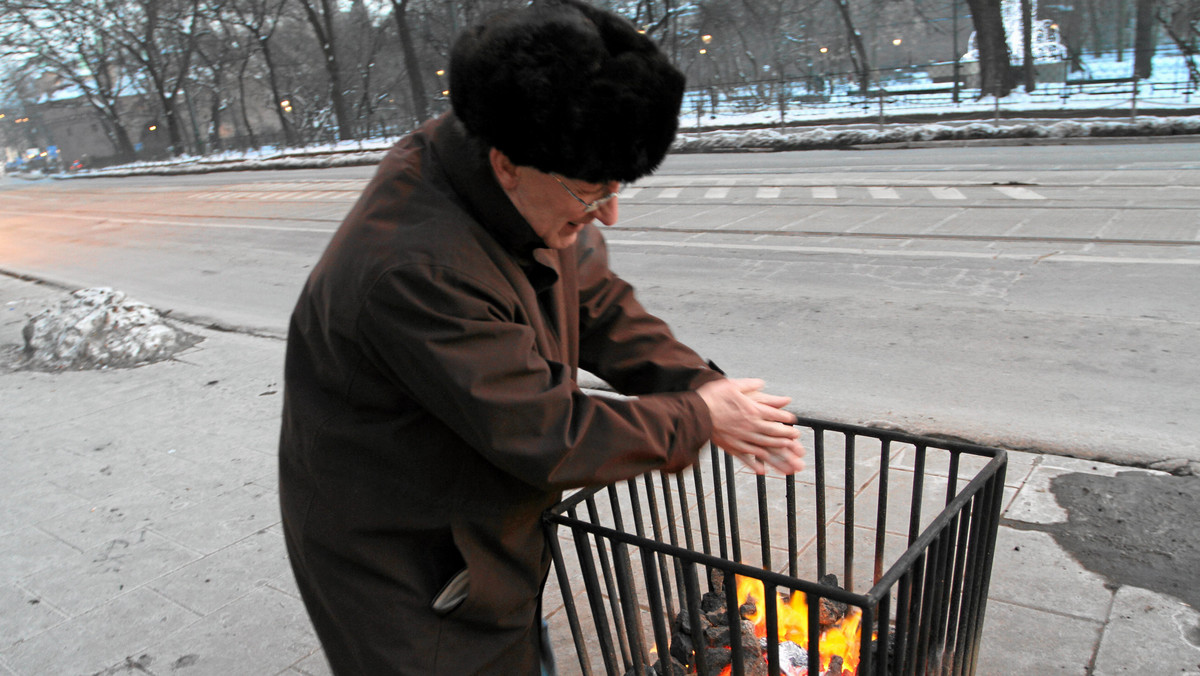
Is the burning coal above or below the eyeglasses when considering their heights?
below

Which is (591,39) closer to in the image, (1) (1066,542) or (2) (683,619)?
(2) (683,619)

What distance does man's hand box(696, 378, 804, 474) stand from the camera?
156 cm

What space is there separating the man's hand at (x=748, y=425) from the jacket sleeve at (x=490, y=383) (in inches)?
6.8

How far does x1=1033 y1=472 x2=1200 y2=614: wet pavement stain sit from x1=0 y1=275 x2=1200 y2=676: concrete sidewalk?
0.06 meters

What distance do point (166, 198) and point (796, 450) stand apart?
1044 inches

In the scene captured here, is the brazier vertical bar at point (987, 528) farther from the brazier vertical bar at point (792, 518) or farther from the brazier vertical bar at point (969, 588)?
the brazier vertical bar at point (792, 518)

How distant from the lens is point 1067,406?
175 inches

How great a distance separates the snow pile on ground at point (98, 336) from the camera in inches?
265

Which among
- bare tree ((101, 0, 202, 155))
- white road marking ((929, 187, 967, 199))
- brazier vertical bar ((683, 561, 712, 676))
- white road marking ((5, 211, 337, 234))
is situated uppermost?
bare tree ((101, 0, 202, 155))

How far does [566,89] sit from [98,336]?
22.2 ft

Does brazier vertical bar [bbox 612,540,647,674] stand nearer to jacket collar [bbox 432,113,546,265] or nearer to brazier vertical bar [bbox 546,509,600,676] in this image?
brazier vertical bar [bbox 546,509,600,676]

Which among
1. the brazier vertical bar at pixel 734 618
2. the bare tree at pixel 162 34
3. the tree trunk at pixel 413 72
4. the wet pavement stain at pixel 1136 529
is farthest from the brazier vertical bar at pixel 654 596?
the bare tree at pixel 162 34

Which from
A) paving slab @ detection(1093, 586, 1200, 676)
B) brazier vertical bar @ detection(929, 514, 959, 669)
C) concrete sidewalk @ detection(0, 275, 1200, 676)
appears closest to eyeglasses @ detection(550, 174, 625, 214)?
brazier vertical bar @ detection(929, 514, 959, 669)

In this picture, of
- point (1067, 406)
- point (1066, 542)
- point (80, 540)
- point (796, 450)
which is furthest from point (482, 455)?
point (1067, 406)
